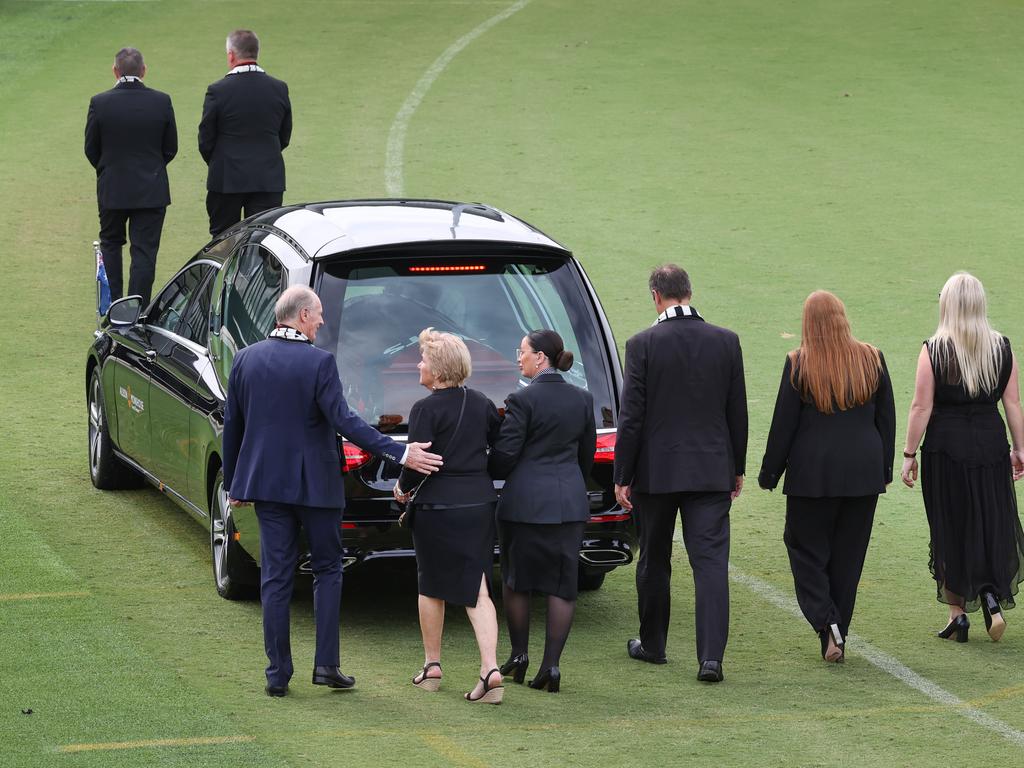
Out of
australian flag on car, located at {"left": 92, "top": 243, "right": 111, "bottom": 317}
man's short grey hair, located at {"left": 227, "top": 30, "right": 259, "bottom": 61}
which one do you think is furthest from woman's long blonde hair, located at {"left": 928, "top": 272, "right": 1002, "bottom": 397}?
australian flag on car, located at {"left": 92, "top": 243, "right": 111, "bottom": 317}

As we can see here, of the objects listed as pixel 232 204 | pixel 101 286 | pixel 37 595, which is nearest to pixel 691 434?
pixel 37 595

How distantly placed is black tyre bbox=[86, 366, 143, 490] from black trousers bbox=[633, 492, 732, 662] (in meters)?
4.07

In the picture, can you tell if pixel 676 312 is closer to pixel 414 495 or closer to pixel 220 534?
pixel 414 495

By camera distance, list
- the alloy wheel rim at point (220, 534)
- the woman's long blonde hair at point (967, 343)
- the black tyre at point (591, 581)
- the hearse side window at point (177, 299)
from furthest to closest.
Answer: the hearse side window at point (177, 299)
the black tyre at point (591, 581)
the alloy wheel rim at point (220, 534)
the woman's long blonde hair at point (967, 343)

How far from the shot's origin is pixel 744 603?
960 centimetres

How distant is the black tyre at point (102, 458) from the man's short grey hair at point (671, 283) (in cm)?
427

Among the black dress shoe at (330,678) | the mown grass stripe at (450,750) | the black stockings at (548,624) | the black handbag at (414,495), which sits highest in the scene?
the black handbag at (414,495)

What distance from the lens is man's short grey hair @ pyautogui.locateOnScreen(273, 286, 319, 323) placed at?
7.97 metres

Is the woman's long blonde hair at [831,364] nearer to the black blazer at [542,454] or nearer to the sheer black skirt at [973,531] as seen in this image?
the sheer black skirt at [973,531]

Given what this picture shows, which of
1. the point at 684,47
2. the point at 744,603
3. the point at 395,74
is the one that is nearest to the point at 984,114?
the point at 684,47

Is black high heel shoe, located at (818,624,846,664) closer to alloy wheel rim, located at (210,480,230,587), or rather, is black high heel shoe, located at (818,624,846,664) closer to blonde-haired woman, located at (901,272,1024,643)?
blonde-haired woman, located at (901,272,1024,643)

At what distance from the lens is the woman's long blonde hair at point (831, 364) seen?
864cm

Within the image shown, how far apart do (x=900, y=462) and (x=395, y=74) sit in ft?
59.6

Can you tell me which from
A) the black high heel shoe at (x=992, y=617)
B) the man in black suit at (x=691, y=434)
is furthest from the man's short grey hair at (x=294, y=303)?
the black high heel shoe at (x=992, y=617)
